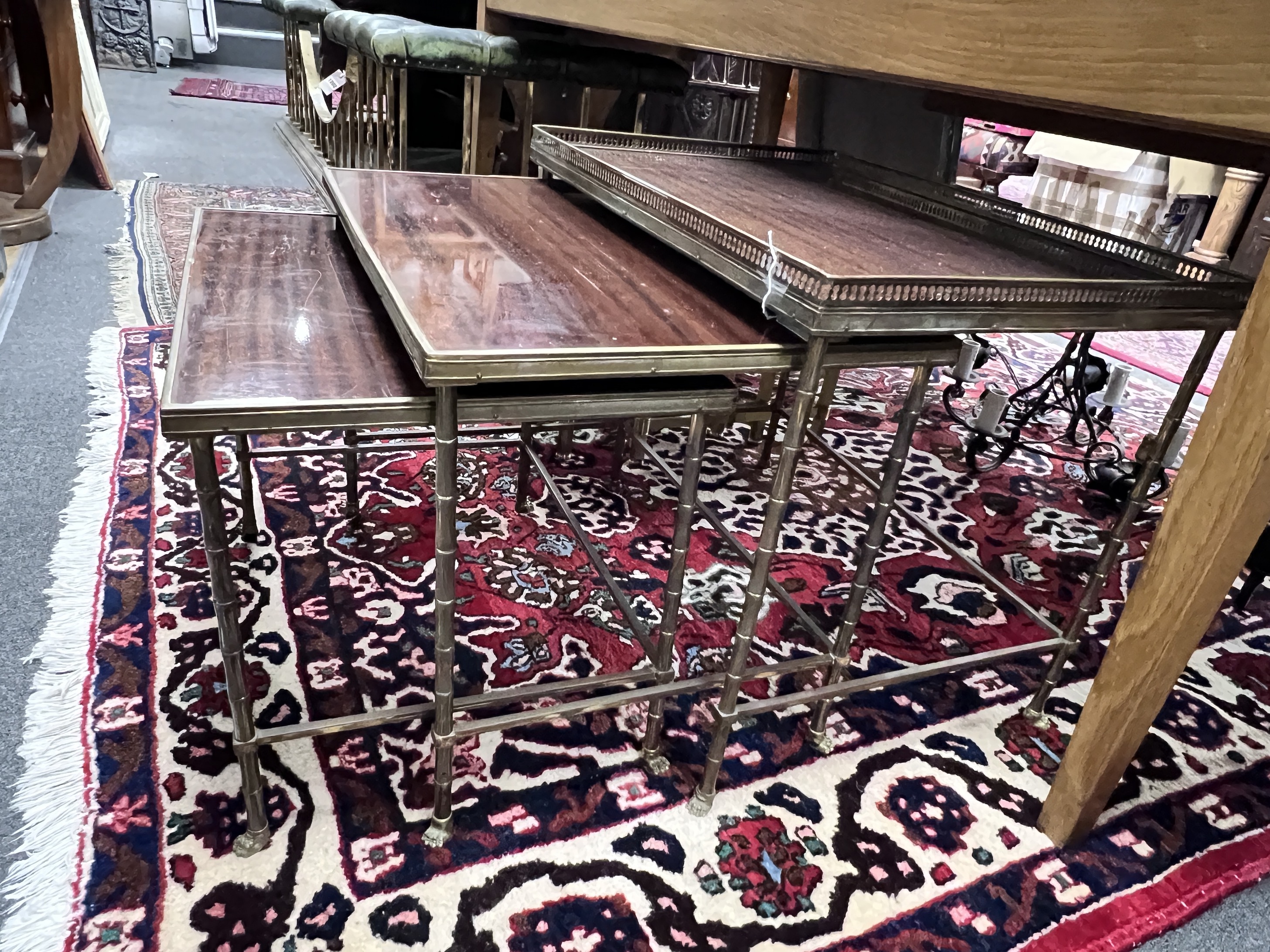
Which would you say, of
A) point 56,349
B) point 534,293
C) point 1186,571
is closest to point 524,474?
point 534,293

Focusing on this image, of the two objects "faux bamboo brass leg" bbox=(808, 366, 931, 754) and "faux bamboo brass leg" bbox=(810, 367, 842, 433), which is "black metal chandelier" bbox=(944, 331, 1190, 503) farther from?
"faux bamboo brass leg" bbox=(808, 366, 931, 754)

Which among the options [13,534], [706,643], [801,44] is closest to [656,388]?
[801,44]

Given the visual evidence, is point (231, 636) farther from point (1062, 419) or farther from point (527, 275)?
point (1062, 419)

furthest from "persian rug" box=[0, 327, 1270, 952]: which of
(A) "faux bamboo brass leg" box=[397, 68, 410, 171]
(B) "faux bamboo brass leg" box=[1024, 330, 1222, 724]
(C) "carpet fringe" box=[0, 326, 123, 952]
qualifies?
(A) "faux bamboo brass leg" box=[397, 68, 410, 171]

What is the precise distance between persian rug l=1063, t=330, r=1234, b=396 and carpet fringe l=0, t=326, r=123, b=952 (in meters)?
2.96

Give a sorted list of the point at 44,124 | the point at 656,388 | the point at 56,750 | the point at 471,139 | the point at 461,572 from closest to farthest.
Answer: the point at 656,388, the point at 56,750, the point at 461,572, the point at 471,139, the point at 44,124

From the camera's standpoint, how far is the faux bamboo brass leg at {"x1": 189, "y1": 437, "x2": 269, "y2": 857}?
0.81 metres

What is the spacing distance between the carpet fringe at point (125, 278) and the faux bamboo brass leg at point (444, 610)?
5.81ft

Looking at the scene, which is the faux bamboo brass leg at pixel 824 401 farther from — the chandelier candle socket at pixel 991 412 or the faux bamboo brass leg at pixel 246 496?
the faux bamboo brass leg at pixel 246 496

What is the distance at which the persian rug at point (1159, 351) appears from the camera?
3.05 metres

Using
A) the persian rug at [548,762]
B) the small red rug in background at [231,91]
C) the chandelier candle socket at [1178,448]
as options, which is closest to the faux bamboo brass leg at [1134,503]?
the persian rug at [548,762]

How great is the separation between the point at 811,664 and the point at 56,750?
3.21ft

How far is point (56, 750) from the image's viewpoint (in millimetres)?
1040

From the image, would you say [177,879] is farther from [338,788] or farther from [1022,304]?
[1022,304]
